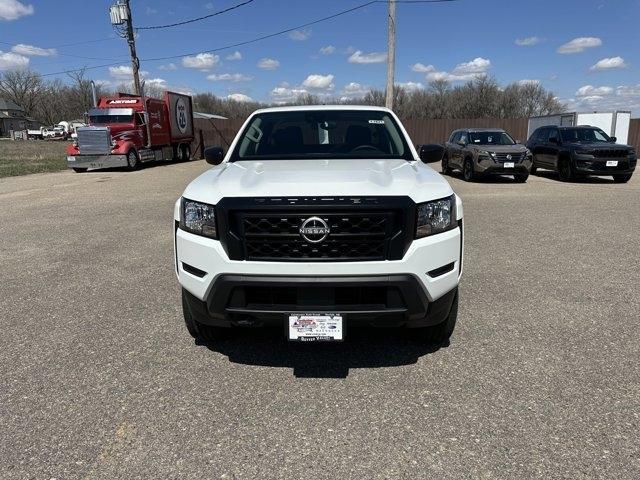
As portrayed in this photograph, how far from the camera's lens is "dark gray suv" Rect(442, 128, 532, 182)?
13789 mm

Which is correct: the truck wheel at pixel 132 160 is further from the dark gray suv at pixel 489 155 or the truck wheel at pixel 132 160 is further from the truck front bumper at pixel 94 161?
the dark gray suv at pixel 489 155

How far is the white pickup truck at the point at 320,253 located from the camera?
8.93 ft

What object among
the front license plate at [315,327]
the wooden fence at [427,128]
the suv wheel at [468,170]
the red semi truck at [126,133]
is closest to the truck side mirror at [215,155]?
the front license plate at [315,327]

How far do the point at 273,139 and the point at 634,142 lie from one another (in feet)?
96.5

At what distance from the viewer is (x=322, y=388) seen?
2.96 m

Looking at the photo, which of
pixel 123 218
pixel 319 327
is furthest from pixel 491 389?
pixel 123 218

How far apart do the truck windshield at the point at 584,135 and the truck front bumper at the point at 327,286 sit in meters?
14.0

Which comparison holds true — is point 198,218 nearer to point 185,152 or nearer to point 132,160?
point 132,160

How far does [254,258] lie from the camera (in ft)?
9.14

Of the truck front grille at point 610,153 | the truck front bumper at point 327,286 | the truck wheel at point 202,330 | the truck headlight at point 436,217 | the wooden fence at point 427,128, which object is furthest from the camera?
the wooden fence at point 427,128

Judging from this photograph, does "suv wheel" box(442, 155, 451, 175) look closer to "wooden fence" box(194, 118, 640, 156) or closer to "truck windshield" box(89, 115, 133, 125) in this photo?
"wooden fence" box(194, 118, 640, 156)

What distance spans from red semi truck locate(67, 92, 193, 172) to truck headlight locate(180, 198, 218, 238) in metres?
18.3

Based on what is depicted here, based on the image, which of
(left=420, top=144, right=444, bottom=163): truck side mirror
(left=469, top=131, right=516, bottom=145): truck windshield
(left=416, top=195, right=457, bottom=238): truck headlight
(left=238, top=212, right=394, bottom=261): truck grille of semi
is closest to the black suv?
(left=469, top=131, right=516, bottom=145): truck windshield

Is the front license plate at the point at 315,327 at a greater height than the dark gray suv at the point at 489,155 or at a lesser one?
lesser
